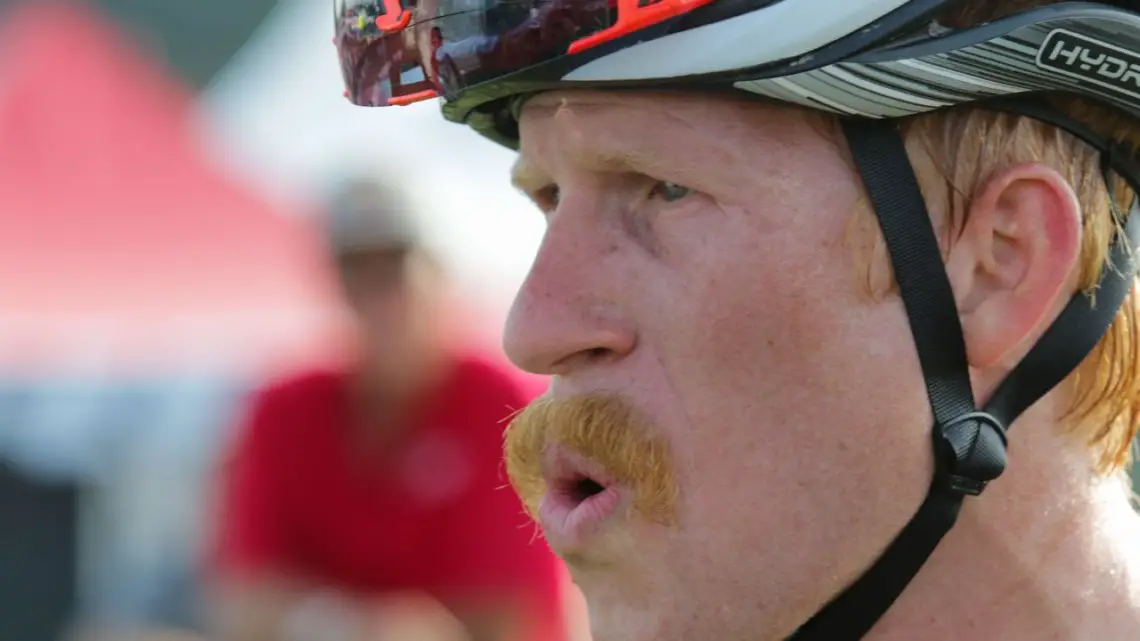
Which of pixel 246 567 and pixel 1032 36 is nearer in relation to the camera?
pixel 1032 36

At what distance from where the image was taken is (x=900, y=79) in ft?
6.03

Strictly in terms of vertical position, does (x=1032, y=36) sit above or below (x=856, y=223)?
above

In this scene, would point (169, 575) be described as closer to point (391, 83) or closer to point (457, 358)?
point (457, 358)

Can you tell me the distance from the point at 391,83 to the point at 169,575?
15.4 ft

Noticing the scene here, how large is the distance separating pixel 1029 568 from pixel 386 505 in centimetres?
257

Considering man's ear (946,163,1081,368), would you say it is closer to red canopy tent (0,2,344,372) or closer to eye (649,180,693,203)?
eye (649,180,693,203)

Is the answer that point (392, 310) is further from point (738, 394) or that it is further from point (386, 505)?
point (738, 394)

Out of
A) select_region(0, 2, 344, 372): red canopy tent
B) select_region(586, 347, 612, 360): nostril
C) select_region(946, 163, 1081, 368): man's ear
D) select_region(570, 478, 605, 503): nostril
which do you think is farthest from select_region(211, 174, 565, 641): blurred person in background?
select_region(0, 2, 344, 372): red canopy tent

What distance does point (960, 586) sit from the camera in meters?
1.96

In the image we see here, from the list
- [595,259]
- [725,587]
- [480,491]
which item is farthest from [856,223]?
[480,491]

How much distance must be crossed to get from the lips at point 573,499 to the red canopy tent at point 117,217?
5.90 metres

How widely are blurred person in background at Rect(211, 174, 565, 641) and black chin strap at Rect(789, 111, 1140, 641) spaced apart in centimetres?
232

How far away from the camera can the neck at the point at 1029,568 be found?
1.95m

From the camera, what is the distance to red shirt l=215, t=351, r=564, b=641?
420cm
